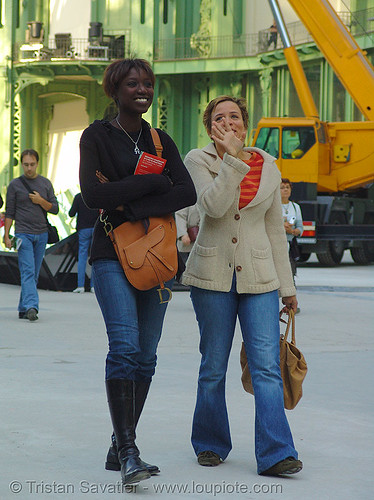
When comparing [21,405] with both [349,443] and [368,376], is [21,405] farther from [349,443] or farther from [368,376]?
[368,376]

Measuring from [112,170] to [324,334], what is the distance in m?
6.39

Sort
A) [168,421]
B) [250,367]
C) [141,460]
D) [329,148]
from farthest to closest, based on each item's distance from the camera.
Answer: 1. [329,148]
2. [168,421]
3. [250,367]
4. [141,460]

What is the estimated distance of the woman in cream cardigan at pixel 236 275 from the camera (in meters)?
4.89

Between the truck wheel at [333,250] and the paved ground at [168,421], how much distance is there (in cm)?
1368

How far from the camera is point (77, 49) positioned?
1686 inches

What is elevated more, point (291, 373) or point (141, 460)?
point (291, 373)

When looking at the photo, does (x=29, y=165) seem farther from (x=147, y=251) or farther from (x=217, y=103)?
(x=147, y=251)

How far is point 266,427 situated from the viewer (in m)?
4.84

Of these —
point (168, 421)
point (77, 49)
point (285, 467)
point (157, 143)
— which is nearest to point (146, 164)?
point (157, 143)

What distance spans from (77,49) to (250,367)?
3913cm

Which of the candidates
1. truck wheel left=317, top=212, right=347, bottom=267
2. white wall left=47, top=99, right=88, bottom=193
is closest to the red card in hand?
truck wheel left=317, top=212, right=347, bottom=267

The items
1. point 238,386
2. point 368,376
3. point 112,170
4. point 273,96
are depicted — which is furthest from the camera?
point 273,96

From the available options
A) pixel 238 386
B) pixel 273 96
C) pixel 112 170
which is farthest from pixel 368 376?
pixel 273 96

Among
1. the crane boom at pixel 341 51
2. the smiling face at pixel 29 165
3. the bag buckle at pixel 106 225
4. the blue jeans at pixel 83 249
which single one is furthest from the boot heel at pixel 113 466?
the crane boom at pixel 341 51
